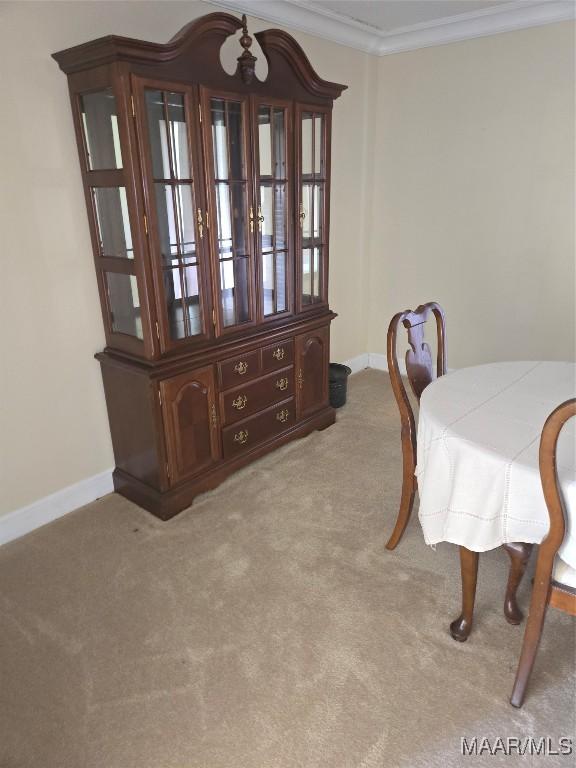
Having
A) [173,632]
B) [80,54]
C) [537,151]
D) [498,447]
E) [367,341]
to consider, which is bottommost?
[173,632]

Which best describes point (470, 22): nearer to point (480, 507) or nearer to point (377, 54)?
point (377, 54)

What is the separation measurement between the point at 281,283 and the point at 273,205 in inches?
15.7

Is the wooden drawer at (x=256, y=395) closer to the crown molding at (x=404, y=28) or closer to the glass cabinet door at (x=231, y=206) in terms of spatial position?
the glass cabinet door at (x=231, y=206)

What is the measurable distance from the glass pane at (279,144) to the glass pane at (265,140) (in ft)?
0.15

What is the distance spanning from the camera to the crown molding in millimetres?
2895

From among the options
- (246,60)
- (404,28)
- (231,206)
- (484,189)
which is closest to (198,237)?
(231,206)

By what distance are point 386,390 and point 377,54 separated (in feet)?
7.65

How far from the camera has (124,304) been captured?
7.73 feet

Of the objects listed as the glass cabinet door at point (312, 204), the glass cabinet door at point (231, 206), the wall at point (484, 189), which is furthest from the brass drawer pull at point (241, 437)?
the wall at point (484, 189)

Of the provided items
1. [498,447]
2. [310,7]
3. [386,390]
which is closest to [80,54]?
[310,7]

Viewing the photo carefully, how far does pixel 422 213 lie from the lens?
151 inches

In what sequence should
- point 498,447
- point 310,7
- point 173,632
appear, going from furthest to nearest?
point 310,7, point 173,632, point 498,447

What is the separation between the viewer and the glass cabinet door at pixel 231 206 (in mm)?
2309
